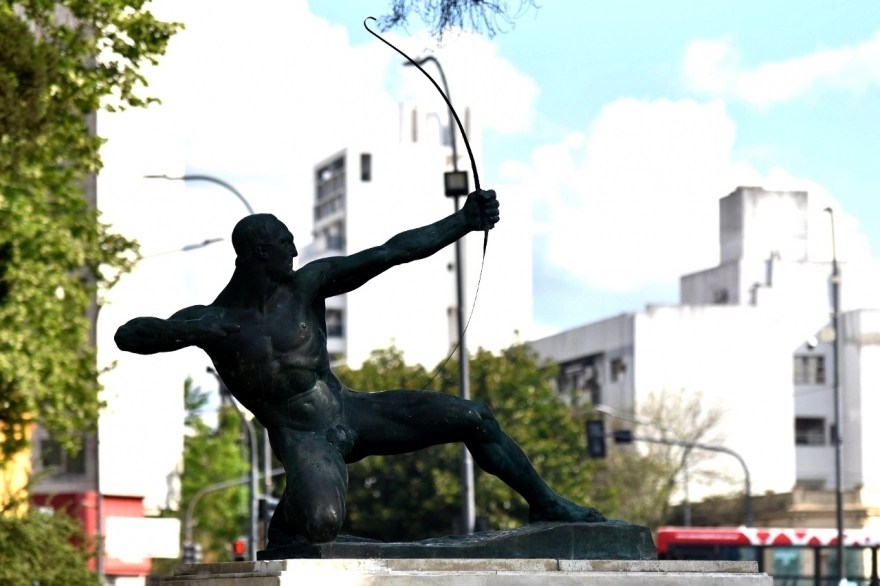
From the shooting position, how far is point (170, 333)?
8.38 meters

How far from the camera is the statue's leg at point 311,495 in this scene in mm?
8094

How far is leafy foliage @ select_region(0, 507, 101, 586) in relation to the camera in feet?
70.1

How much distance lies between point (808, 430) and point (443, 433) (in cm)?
6700

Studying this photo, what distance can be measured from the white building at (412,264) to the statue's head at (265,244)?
8590 cm

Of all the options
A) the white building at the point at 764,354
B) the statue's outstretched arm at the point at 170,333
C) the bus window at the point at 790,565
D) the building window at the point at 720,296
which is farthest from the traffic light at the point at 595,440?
the building window at the point at 720,296

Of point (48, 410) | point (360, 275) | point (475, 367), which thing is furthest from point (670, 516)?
point (360, 275)

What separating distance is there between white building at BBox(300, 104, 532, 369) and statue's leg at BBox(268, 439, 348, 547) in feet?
282

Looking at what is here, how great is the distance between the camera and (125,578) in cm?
4791

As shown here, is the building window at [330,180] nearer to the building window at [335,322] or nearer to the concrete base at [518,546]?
the building window at [335,322]

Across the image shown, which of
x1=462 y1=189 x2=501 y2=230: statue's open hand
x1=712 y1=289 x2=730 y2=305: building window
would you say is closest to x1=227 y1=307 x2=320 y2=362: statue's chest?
x1=462 y1=189 x2=501 y2=230: statue's open hand

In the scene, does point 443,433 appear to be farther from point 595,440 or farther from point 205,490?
point 205,490

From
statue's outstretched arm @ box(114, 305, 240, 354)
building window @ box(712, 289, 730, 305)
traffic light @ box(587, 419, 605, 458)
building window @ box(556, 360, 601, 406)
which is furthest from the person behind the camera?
building window @ box(712, 289, 730, 305)

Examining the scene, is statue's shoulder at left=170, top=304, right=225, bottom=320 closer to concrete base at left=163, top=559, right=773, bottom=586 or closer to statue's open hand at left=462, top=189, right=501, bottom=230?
concrete base at left=163, top=559, right=773, bottom=586

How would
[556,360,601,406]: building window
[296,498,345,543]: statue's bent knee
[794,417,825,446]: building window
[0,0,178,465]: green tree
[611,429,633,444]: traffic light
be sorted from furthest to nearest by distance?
1. [794,417,825,446]: building window
2. [556,360,601,406]: building window
3. [611,429,633,444]: traffic light
4. [0,0,178,465]: green tree
5. [296,498,345,543]: statue's bent knee
